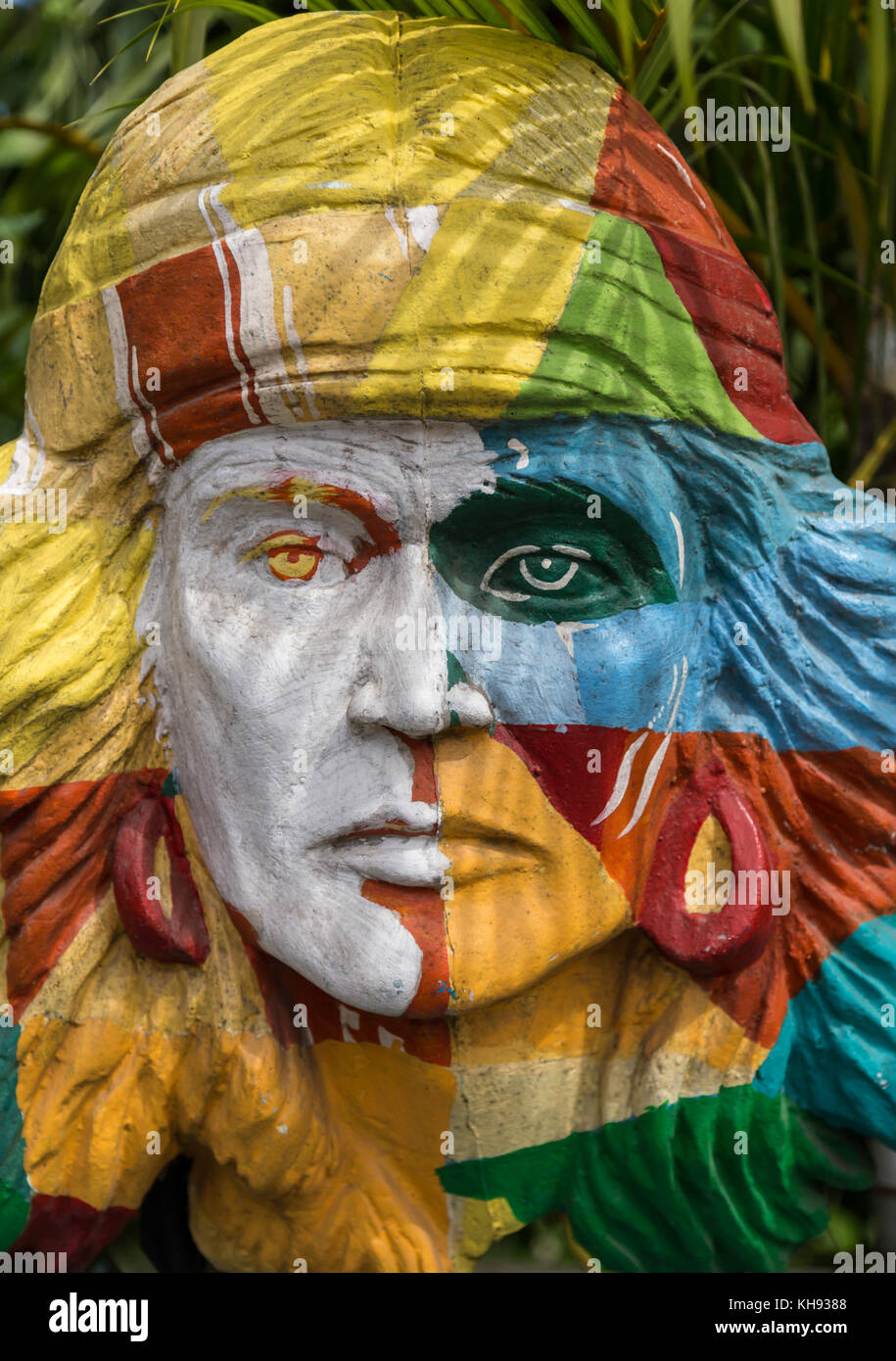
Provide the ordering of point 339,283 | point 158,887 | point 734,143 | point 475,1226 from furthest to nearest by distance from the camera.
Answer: point 734,143 < point 475,1226 < point 158,887 < point 339,283

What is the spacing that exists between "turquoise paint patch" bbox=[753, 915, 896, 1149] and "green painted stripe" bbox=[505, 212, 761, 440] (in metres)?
0.65

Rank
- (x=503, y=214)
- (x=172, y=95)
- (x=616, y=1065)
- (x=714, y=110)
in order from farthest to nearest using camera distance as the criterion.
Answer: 1. (x=714, y=110)
2. (x=616, y=1065)
3. (x=172, y=95)
4. (x=503, y=214)

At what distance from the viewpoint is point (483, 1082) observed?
1.55 metres

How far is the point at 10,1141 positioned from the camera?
5.01 ft

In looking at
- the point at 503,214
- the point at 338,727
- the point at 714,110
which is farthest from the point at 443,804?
the point at 714,110

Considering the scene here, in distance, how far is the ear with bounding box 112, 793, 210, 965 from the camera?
1.52 m

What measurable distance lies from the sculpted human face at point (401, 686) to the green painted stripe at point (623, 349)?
0.25 feet

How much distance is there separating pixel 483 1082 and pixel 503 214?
0.97 m

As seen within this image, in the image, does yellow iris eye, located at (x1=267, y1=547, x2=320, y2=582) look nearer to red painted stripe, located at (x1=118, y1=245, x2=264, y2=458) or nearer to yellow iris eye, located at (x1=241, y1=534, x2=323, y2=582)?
yellow iris eye, located at (x1=241, y1=534, x2=323, y2=582)

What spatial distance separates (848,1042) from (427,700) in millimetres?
677

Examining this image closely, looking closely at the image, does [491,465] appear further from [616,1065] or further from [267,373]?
[616,1065]

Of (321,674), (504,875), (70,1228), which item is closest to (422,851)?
(504,875)

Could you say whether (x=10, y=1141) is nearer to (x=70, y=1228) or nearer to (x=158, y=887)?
(x=70, y=1228)

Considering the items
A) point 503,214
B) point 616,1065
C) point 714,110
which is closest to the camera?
point 503,214
